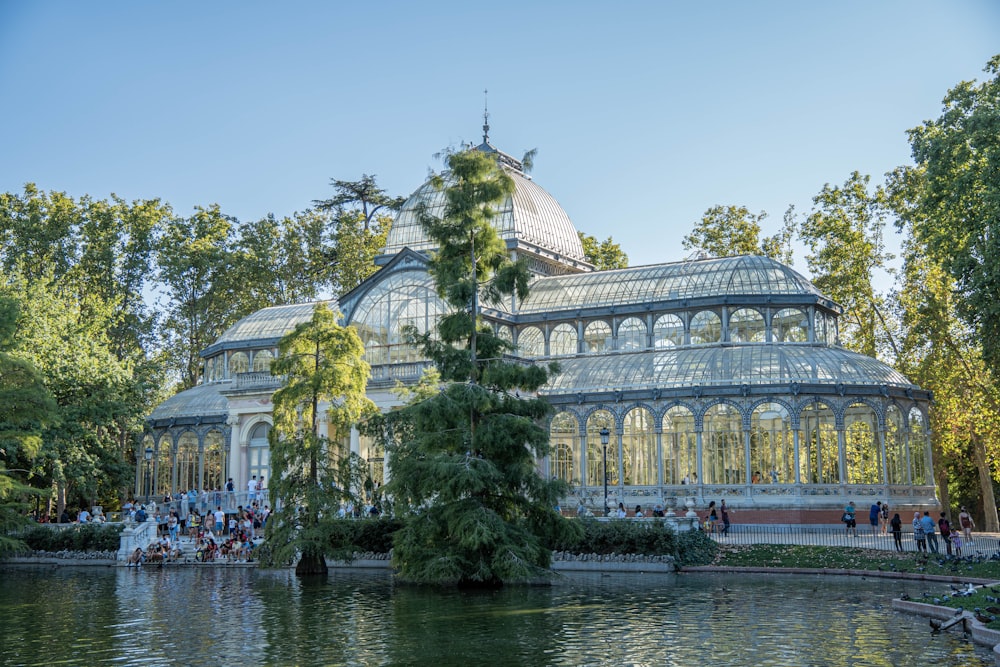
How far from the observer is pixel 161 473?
5703cm

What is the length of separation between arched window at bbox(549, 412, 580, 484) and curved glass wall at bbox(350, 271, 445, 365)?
7.12 m

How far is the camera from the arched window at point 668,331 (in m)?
49.0

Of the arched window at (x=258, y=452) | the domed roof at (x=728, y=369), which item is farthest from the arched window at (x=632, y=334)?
the arched window at (x=258, y=452)

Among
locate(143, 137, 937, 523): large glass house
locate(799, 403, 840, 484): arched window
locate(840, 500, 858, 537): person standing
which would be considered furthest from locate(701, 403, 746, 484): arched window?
locate(840, 500, 858, 537): person standing

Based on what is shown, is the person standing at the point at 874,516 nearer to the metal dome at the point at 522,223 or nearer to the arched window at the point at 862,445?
the arched window at the point at 862,445

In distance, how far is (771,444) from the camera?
4341 centimetres

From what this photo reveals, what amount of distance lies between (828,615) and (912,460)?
25.0 metres

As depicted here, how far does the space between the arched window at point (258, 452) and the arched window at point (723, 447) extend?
71.6 ft

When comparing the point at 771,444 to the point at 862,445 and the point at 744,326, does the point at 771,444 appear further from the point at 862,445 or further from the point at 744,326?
the point at 744,326

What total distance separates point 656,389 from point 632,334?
5.84 meters

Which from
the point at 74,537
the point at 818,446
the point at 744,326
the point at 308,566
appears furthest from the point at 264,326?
the point at 818,446

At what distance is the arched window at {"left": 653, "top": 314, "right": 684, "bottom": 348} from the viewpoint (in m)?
49.0

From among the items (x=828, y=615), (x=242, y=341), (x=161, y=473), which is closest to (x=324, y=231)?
(x=242, y=341)

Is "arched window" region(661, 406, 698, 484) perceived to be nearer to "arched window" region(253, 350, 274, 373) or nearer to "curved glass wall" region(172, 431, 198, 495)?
"arched window" region(253, 350, 274, 373)
